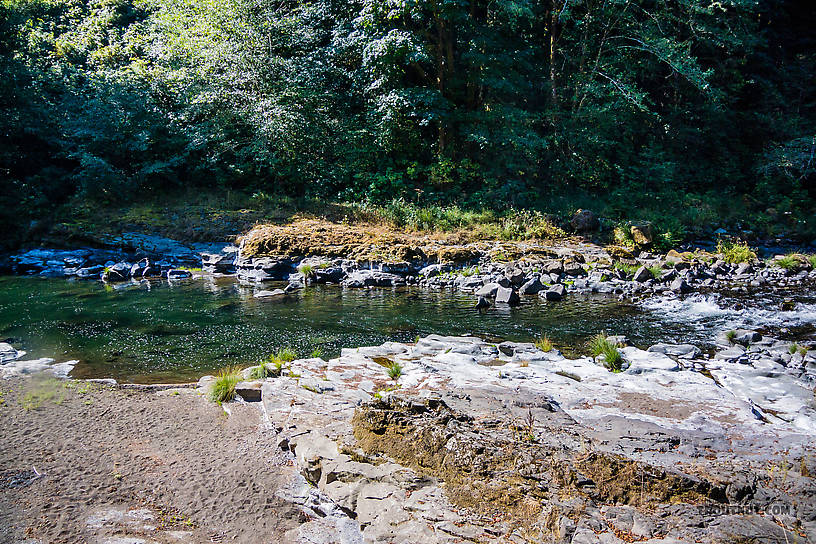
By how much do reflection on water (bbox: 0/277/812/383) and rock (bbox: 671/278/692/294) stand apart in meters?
1.38

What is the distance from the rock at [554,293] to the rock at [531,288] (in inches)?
7.5

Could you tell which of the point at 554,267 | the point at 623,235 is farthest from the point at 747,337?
the point at 623,235

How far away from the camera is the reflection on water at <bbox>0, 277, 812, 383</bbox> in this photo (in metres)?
7.55

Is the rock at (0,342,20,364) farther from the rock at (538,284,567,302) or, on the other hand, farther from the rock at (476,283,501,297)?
the rock at (538,284,567,302)

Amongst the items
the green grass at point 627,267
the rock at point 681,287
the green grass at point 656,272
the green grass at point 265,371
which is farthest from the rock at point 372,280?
the green grass at point 265,371

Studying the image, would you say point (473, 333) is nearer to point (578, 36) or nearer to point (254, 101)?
point (254, 101)

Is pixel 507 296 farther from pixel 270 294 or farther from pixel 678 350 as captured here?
pixel 270 294

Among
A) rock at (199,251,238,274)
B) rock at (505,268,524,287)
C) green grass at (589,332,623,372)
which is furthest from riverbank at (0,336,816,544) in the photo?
rock at (199,251,238,274)

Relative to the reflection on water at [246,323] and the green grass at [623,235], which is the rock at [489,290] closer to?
the reflection on water at [246,323]

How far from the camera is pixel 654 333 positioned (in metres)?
8.66

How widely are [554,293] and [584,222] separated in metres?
6.67

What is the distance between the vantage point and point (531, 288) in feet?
39.6

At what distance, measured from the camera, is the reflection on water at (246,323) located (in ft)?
24.8

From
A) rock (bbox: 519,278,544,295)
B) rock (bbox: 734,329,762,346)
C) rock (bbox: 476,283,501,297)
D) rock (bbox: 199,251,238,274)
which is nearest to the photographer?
rock (bbox: 734,329,762,346)
